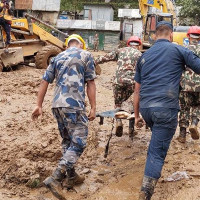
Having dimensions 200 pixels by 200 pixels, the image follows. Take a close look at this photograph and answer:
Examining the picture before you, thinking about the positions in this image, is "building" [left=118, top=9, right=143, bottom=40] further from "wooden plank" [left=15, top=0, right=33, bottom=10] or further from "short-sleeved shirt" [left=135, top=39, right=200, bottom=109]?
"short-sleeved shirt" [left=135, top=39, right=200, bottom=109]

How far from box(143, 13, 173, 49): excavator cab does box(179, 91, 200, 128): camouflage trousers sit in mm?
10385

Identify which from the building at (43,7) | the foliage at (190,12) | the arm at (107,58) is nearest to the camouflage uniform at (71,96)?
the arm at (107,58)

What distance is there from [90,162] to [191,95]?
1.95 m

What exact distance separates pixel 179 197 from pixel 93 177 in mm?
1162

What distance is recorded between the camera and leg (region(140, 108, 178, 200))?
10.9ft

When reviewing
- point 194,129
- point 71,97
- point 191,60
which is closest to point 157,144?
point 191,60

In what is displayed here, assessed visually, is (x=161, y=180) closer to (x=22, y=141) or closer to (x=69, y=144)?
(x=69, y=144)

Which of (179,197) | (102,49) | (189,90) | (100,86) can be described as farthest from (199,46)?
(102,49)

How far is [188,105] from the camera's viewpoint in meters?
5.57

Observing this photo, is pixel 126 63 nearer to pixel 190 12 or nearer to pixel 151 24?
pixel 151 24

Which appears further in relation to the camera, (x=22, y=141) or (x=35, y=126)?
(x=35, y=126)

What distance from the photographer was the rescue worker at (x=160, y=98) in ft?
11.0

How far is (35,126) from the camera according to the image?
19.7 ft

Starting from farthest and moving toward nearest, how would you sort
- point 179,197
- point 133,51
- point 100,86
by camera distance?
point 100,86
point 133,51
point 179,197
